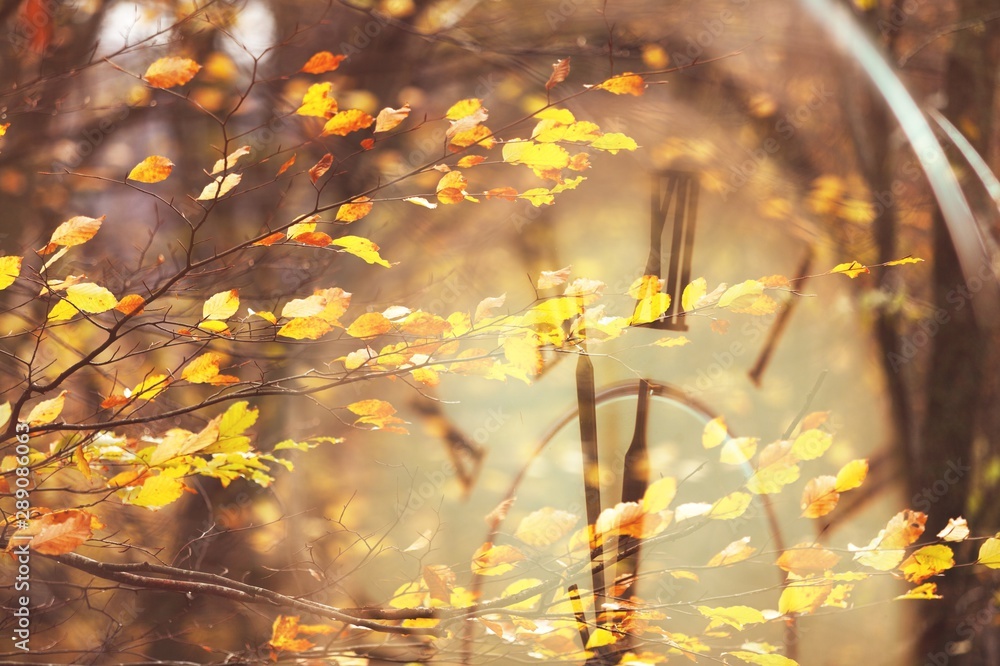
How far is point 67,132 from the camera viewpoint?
1951 mm

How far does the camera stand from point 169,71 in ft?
3.66

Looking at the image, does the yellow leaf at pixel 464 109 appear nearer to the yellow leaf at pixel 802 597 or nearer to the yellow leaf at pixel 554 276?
the yellow leaf at pixel 554 276

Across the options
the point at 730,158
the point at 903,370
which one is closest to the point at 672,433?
the point at 903,370

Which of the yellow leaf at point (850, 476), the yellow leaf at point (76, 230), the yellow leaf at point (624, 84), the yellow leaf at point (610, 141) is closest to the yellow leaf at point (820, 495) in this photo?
the yellow leaf at point (850, 476)

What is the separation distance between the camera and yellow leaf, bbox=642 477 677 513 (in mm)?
1440

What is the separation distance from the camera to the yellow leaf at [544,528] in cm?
155

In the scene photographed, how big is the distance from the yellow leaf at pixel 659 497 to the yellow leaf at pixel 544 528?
0.83ft

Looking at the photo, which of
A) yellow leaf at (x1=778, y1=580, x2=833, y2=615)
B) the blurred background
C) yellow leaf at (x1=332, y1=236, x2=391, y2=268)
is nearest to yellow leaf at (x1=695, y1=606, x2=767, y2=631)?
yellow leaf at (x1=778, y1=580, x2=833, y2=615)

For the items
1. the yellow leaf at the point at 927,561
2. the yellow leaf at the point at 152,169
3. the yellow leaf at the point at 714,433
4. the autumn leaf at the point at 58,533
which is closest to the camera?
the autumn leaf at the point at 58,533

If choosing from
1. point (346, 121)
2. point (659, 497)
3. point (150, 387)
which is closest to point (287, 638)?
point (150, 387)

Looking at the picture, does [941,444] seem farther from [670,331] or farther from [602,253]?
[602,253]

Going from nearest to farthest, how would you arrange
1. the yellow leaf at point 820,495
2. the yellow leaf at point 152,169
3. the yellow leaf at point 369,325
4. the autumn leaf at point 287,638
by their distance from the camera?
the yellow leaf at point 152,169, the yellow leaf at point 369,325, the yellow leaf at point 820,495, the autumn leaf at point 287,638

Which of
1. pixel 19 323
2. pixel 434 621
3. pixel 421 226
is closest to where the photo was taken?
pixel 434 621

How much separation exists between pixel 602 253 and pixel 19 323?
184cm
